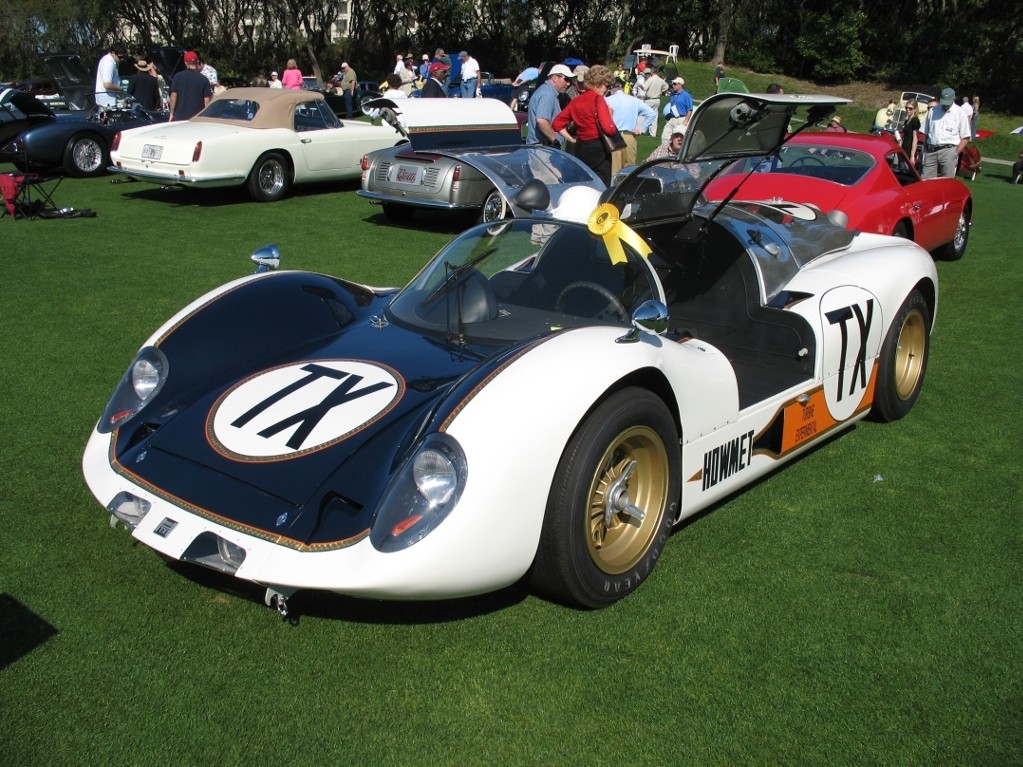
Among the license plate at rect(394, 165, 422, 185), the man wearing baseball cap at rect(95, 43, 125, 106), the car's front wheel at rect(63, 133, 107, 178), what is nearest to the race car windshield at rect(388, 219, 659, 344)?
the license plate at rect(394, 165, 422, 185)

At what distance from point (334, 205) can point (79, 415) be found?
7883 mm

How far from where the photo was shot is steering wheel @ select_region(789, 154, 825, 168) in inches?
341

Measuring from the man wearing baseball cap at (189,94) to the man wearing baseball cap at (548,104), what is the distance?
5221 millimetres

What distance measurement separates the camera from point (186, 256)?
29.0 ft

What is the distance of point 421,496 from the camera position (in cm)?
264

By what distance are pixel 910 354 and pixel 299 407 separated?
3.45m

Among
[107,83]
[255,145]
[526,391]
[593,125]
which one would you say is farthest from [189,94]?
[526,391]

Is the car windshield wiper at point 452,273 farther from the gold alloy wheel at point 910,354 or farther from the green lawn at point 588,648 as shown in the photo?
the gold alloy wheel at point 910,354

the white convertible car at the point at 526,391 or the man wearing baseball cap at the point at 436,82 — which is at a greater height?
the man wearing baseball cap at the point at 436,82

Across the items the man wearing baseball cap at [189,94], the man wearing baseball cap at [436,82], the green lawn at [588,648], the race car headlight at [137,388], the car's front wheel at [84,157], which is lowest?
the green lawn at [588,648]

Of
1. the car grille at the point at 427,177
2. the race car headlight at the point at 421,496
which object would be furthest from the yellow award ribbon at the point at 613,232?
the car grille at the point at 427,177

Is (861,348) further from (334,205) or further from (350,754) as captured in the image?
(334,205)

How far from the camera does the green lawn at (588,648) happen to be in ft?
8.14

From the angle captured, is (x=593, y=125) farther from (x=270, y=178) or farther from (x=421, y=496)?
(x=421, y=496)
